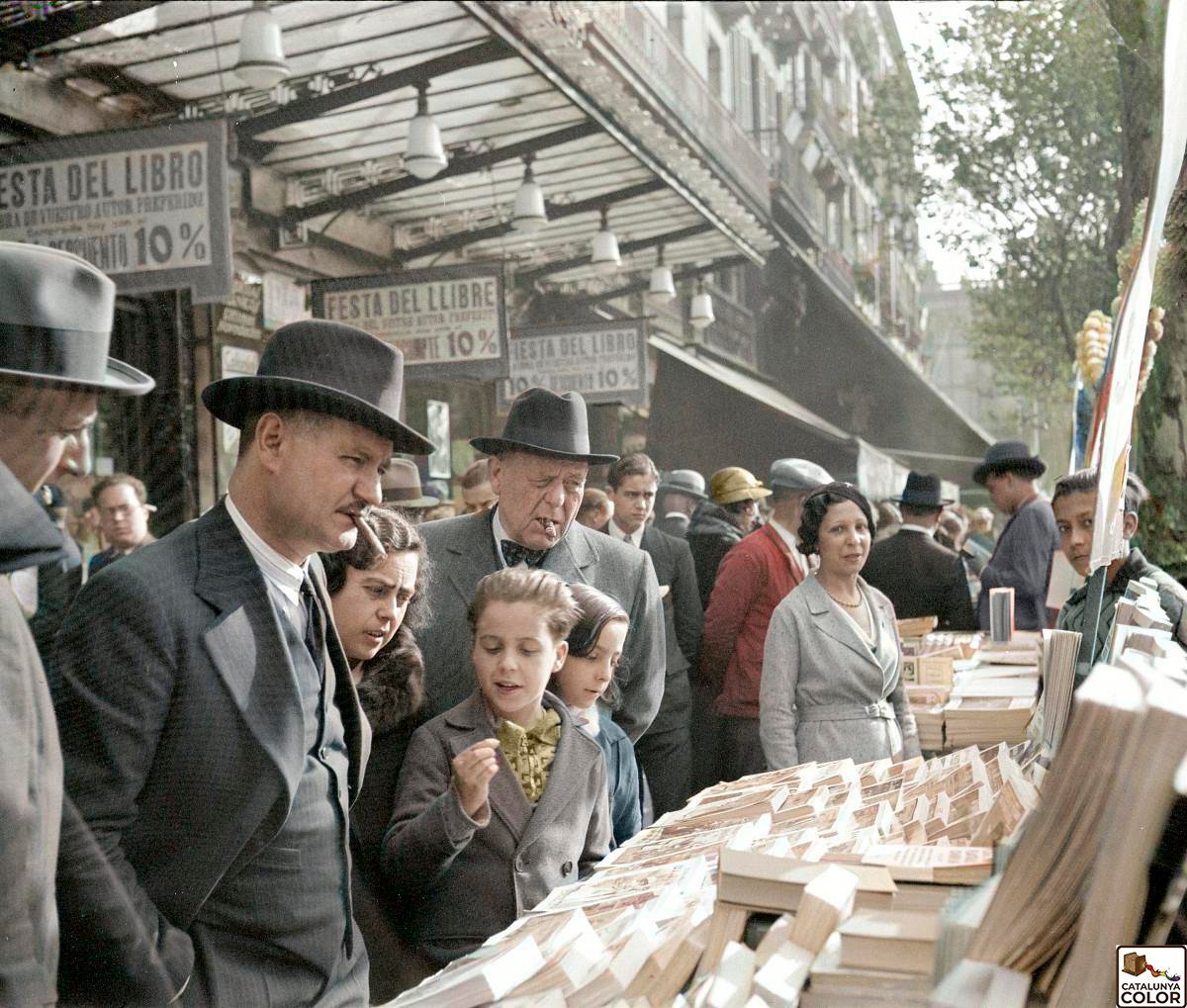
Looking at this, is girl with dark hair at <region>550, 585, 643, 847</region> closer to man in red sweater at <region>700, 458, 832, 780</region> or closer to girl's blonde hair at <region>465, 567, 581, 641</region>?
girl's blonde hair at <region>465, 567, 581, 641</region>

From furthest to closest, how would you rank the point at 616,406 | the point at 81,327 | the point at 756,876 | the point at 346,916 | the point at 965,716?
the point at 965,716, the point at 616,406, the point at 346,916, the point at 756,876, the point at 81,327

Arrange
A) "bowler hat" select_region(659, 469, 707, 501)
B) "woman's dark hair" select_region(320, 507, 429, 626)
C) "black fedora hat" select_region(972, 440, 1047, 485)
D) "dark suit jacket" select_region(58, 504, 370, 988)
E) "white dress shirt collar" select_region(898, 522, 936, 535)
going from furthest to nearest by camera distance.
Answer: "black fedora hat" select_region(972, 440, 1047, 485), "white dress shirt collar" select_region(898, 522, 936, 535), "bowler hat" select_region(659, 469, 707, 501), "woman's dark hair" select_region(320, 507, 429, 626), "dark suit jacket" select_region(58, 504, 370, 988)

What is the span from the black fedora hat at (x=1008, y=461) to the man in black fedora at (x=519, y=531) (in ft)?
3.34

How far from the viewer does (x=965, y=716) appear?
2102mm

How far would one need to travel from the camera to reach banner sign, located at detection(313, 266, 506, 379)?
1.32 m

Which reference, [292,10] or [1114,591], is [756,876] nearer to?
[292,10]

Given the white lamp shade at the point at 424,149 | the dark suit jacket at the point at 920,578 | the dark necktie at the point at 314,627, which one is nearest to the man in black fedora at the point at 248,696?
the dark necktie at the point at 314,627

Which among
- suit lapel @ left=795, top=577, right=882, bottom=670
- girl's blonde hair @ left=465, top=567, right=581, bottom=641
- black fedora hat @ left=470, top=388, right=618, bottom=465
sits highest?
black fedora hat @ left=470, top=388, right=618, bottom=465

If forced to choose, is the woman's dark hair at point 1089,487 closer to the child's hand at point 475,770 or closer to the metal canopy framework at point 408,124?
the metal canopy framework at point 408,124

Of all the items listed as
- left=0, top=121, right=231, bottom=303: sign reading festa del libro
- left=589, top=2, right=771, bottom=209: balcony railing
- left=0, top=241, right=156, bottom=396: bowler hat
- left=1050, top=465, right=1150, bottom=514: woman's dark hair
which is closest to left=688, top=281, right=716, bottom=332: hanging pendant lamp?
left=589, top=2, right=771, bottom=209: balcony railing

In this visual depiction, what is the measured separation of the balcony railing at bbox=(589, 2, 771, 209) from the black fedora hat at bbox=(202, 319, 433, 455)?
2.19 feet

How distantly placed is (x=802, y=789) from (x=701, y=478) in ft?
1.50

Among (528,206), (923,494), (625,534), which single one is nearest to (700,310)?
(528,206)

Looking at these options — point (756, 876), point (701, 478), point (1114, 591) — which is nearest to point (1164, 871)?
point (756, 876)
